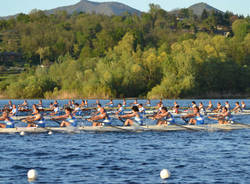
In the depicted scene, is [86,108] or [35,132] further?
[86,108]

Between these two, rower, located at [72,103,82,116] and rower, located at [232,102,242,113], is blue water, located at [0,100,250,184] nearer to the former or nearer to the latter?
rower, located at [72,103,82,116]

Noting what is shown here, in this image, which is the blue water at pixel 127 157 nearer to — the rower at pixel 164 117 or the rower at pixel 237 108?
the rower at pixel 164 117

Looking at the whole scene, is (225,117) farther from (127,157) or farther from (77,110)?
(77,110)

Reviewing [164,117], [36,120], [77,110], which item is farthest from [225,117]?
[77,110]

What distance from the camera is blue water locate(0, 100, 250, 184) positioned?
17.1 metres

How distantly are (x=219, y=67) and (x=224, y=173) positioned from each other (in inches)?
3222

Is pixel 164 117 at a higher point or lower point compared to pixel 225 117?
higher

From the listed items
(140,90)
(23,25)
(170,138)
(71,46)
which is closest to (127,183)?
(170,138)

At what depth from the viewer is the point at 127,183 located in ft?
52.9

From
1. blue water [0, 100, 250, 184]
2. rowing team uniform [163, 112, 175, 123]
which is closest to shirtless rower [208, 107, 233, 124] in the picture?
blue water [0, 100, 250, 184]

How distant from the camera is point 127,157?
70.3 ft

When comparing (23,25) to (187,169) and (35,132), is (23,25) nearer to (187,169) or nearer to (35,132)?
(35,132)

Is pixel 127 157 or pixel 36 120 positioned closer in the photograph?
pixel 127 157

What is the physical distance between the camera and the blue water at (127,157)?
56.2 ft
